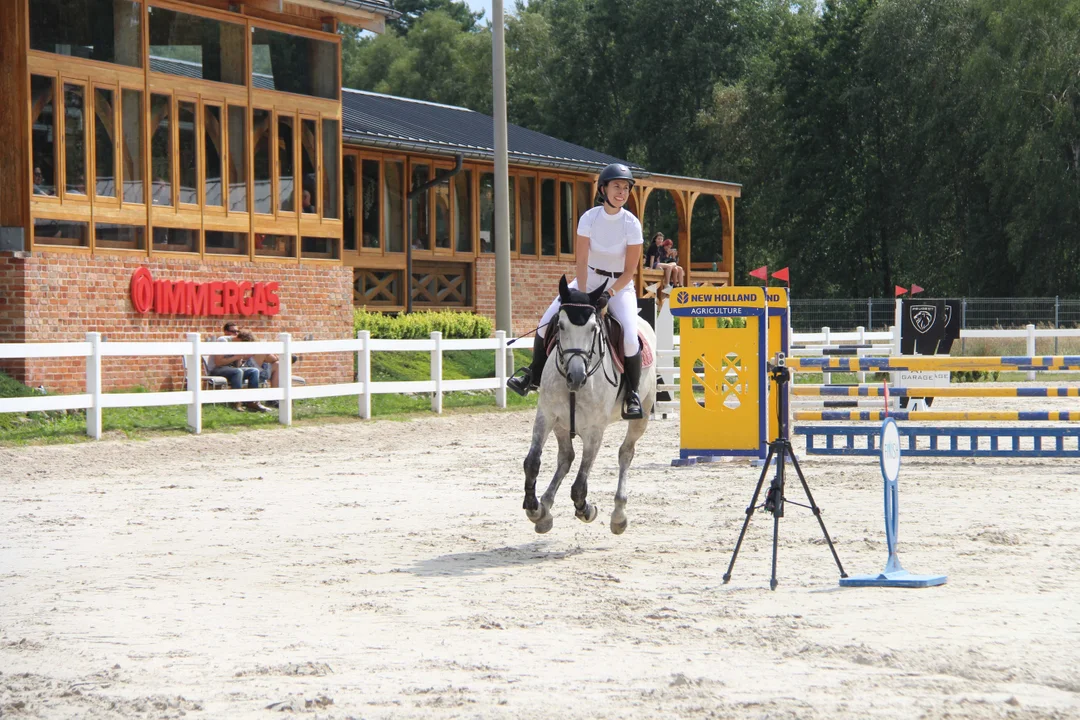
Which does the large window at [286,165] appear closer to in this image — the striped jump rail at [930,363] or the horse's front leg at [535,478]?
the striped jump rail at [930,363]

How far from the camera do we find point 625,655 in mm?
6477

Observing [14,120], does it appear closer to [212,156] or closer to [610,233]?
[212,156]

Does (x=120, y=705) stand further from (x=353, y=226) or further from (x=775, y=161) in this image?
(x=775, y=161)

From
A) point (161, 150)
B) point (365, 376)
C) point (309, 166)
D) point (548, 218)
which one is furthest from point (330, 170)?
point (548, 218)

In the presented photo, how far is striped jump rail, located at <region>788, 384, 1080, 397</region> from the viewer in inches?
618

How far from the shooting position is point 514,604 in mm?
7777

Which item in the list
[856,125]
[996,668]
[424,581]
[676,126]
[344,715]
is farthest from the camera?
[676,126]

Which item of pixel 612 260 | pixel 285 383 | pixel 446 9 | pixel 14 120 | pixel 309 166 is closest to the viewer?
pixel 612 260

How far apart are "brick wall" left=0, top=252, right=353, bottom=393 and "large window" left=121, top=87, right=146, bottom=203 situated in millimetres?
1007

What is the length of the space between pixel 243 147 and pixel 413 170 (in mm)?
8599

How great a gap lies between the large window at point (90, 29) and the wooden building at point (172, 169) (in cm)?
2

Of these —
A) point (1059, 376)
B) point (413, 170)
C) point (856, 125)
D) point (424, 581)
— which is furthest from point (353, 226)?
point (856, 125)

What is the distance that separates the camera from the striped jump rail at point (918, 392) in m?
15.7

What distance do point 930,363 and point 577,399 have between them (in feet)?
27.2
